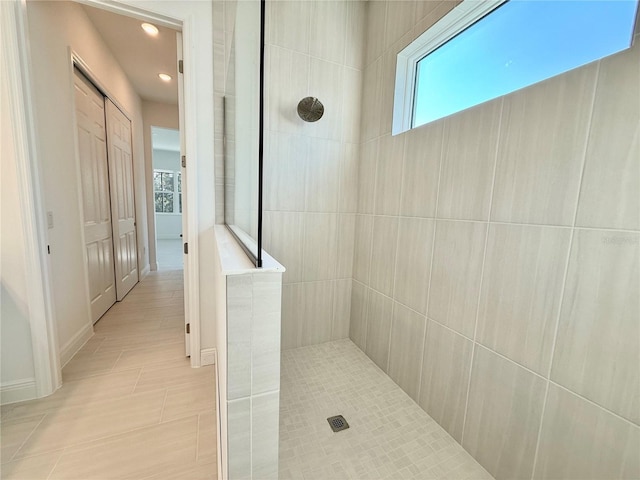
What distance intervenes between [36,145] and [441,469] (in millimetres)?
2754

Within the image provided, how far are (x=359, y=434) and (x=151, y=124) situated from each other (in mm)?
5033

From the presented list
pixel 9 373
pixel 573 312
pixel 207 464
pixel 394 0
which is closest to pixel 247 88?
pixel 394 0

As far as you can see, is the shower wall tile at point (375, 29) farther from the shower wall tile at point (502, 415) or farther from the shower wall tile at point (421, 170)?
the shower wall tile at point (502, 415)

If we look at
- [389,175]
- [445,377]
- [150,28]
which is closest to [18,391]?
[445,377]

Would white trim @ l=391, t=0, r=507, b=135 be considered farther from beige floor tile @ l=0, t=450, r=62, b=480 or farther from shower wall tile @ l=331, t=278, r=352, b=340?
beige floor tile @ l=0, t=450, r=62, b=480

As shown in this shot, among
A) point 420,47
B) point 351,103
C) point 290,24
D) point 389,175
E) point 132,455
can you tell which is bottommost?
point 132,455

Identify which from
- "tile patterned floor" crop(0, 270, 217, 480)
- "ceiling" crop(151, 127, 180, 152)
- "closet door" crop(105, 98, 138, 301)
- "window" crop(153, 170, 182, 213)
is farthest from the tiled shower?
"window" crop(153, 170, 182, 213)

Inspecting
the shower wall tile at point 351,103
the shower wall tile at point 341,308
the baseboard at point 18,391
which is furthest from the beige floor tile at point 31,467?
the shower wall tile at point 351,103

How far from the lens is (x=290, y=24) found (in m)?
1.87

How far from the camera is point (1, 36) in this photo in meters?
1.28

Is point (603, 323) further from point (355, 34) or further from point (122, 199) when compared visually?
point (122, 199)

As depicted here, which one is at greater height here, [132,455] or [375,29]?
[375,29]

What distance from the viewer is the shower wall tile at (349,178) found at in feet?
7.04

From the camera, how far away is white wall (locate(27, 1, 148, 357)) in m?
1.63
